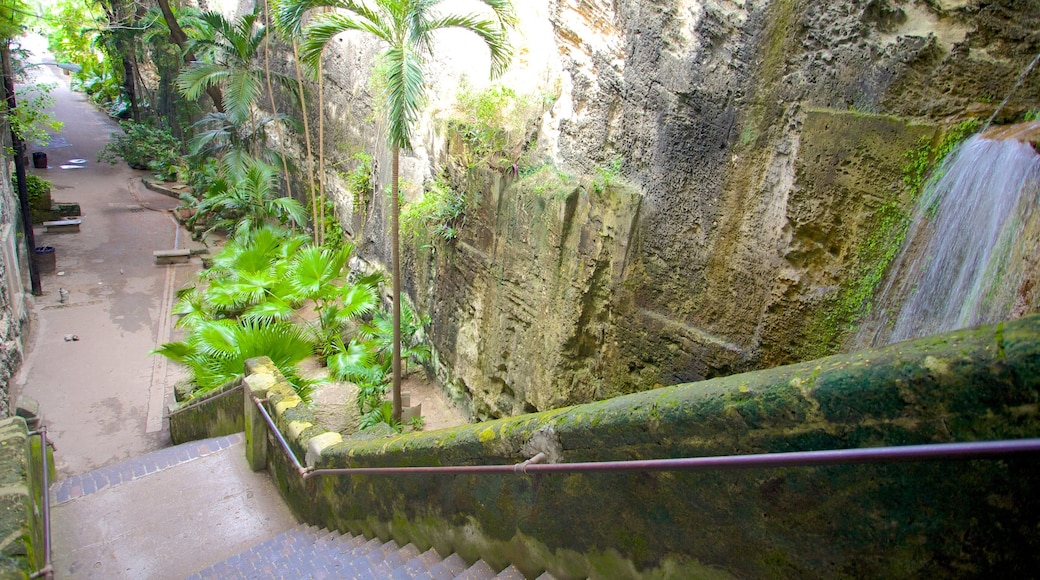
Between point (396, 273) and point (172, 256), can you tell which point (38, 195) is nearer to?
point (172, 256)

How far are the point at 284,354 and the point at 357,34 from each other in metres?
6.28

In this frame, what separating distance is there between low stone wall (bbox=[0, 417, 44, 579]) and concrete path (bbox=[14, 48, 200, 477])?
351 cm

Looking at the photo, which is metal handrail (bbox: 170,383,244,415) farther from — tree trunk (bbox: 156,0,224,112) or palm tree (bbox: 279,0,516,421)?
tree trunk (bbox: 156,0,224,112)

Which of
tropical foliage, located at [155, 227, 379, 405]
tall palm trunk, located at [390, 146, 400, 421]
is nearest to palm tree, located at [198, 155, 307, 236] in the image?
tropical foliage, located at [155, 227, 379, 405]

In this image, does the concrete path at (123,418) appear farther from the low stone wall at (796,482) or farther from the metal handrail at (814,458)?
the metal handrail at (814,458)

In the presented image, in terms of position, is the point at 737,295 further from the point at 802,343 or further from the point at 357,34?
the point at 357,34

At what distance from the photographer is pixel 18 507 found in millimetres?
3975

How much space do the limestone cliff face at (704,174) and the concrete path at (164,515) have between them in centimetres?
274

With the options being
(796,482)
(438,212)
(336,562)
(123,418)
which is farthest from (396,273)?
(796,482)

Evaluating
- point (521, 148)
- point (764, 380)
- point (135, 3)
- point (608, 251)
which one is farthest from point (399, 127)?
point (135, 3)

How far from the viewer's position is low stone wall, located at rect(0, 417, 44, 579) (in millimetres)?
3619

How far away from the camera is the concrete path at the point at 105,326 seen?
346 inches

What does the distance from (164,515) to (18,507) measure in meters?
1.93

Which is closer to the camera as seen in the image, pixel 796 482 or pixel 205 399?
pixel 796 482
